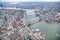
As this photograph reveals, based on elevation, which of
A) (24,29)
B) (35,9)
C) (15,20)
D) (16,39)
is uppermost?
(35,9)

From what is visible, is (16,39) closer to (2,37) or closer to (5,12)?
(2,37)

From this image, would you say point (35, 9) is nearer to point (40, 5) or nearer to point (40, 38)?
point (40, 5)

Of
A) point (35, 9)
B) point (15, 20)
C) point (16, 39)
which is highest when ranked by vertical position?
point (35, 9)

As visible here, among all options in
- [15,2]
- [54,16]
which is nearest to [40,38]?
[54,16]

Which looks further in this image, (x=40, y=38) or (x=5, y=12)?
(x=5, y=12)

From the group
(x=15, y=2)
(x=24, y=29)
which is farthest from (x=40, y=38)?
(x=15, y=2)

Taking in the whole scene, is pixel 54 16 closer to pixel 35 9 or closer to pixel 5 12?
pixel 35 9

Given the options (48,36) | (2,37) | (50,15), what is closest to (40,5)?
(50,15)

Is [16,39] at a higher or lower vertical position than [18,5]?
lower
